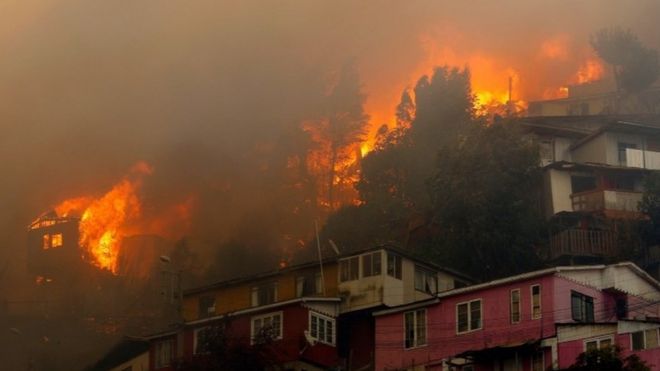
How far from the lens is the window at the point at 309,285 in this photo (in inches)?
2758

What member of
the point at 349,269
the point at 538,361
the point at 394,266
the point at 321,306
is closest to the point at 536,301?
the point at 538,361

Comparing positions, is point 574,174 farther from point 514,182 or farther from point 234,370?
point 234,370

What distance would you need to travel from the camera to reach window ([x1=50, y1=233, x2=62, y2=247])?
126 m

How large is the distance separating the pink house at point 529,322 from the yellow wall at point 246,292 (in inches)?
330

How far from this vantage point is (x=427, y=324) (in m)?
59.3

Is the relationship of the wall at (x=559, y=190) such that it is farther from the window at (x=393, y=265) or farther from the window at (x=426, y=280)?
the window at (x=393, y=265)

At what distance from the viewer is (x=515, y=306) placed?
55.0 m

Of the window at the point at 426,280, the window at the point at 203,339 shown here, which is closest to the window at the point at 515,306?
the window at the point at 426,280

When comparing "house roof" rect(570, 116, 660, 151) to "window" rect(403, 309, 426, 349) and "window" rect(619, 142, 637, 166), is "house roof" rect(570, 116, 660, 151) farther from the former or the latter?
"window" rect(403, 309, 426, 349)

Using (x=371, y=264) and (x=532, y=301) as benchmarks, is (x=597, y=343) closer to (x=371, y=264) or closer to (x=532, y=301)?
(x=532, y=301)

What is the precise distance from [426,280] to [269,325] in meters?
10.3

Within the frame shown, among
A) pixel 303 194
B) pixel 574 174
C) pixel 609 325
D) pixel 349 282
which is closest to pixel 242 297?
pixel 349 282

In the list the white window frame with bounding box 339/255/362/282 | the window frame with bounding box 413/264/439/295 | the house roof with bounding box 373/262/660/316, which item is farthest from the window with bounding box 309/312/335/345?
the window frame with bounding box 413/264/439/295

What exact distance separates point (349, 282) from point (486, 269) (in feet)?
27.3
